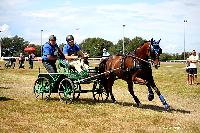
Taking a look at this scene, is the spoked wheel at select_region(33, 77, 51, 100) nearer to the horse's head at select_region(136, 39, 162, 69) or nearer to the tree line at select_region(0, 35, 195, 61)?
the horse's head at select_region(136, 39, 162, 69)

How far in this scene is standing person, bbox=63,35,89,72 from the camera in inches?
593

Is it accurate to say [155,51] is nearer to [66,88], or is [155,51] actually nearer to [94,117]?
[94,117]

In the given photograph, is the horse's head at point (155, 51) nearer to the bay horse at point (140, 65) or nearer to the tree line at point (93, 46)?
the bay horse at point (140, 65)

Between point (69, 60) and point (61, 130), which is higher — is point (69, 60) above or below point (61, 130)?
above

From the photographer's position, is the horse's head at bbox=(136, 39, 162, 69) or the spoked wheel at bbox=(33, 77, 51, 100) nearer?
the horse's head at bbox=(136, 39, 162, 69)

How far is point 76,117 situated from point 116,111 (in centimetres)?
181

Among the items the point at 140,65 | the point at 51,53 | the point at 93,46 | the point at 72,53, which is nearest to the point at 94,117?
the point at 140,65

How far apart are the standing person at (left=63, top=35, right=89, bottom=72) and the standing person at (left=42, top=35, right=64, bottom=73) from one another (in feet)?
1.43

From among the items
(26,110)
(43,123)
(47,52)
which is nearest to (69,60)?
(47,52)

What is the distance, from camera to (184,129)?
34.2 ft

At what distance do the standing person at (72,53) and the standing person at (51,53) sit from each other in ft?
1.43

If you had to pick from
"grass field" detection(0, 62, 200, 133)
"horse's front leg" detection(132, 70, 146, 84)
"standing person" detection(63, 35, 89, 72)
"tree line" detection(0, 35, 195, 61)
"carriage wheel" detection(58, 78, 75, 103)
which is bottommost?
"grass field" detection(0, 62, 200, 133)

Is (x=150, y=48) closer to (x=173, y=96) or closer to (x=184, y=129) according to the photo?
(x=184, y=129)

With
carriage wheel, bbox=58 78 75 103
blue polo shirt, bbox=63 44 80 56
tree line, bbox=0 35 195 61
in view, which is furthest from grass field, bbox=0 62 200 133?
tree line, bbox=0 35 195 61
